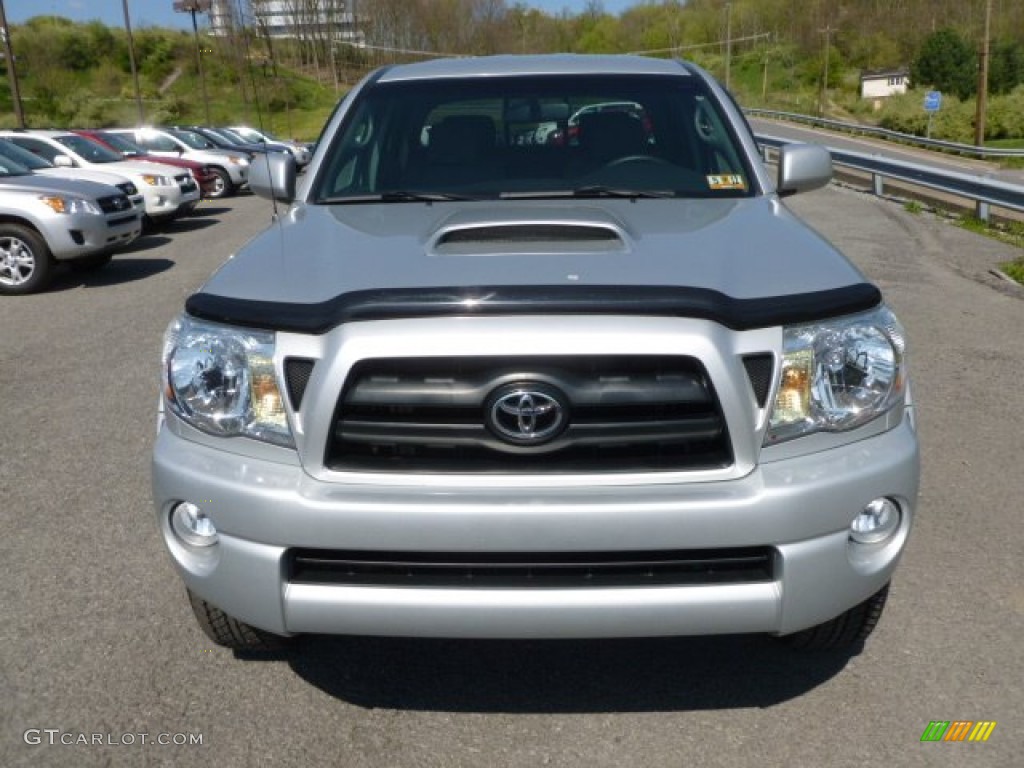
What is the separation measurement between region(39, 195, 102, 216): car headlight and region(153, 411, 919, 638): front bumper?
9.12 meters

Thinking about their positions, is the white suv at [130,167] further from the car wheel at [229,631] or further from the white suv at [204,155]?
the car wheel at [229,631]

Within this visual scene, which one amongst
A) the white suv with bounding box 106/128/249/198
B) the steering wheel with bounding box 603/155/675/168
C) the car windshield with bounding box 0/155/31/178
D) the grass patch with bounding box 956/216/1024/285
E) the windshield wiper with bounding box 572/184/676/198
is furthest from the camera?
the white suv with bounding box 106/128/249/198

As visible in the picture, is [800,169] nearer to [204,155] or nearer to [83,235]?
[83,235]

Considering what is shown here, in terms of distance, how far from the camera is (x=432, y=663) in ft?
10.4

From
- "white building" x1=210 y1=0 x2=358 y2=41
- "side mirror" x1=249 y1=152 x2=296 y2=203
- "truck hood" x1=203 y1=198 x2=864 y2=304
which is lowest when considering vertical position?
"truck hood" x1=203 y1=198 x2=864 y2=304

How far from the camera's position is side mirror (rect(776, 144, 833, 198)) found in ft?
13.4

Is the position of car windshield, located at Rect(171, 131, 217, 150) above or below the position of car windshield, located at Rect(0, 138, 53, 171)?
below

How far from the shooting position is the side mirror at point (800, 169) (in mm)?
4094

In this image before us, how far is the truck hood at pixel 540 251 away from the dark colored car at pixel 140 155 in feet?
49.4

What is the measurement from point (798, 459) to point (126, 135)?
20751mm

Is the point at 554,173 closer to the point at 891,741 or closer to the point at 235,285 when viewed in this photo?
the point at 235,285

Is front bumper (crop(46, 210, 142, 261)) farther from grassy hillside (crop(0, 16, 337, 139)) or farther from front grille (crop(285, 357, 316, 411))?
grassy hillside (crop(0, 16, 337, 139))

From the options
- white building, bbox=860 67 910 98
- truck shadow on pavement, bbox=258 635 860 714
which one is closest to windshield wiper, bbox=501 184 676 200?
truck shadow on pavement, bbox=258 635 860 714

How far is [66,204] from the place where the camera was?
10.6 m
